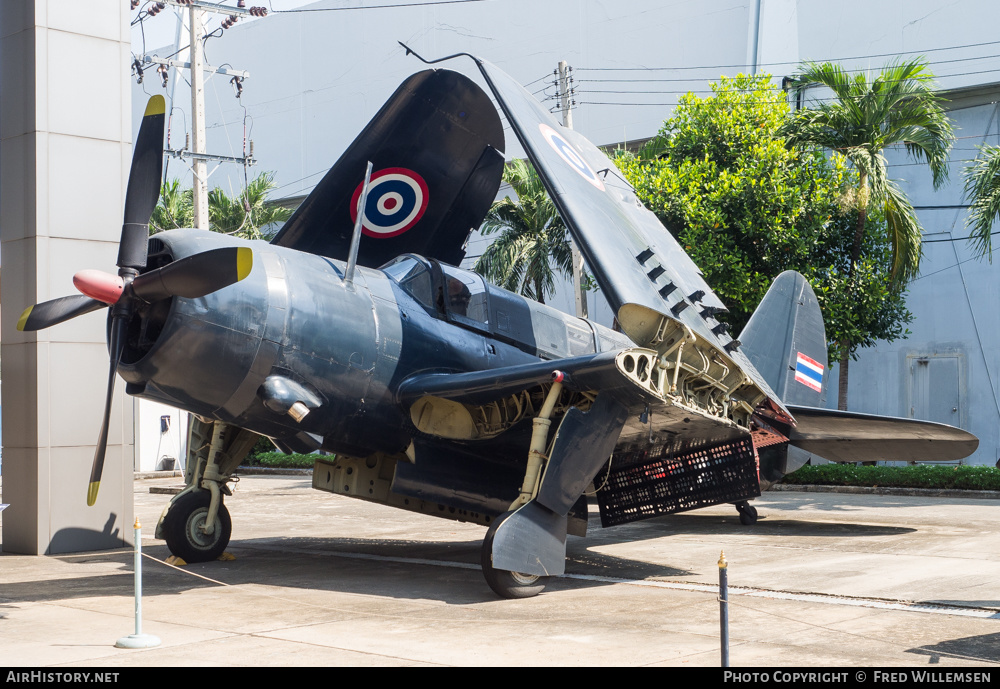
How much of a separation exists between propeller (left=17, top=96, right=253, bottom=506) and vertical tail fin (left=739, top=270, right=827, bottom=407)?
28.6 feet

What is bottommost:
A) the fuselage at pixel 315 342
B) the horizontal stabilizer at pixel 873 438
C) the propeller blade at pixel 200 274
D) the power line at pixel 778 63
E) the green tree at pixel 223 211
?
the horizontal stabilizer at pixel 873 438

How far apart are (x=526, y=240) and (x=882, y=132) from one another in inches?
377

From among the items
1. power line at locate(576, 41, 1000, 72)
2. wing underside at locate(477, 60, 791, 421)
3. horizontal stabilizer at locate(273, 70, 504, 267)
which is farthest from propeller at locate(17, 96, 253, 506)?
power line at locate(576, 41, 1000, 72)

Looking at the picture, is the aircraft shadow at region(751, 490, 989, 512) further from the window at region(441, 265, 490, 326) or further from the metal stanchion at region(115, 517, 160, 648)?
the metal stanchion at region(115, 517, 160, 648)

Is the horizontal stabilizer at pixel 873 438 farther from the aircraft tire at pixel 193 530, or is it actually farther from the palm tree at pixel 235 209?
the palm tree at pixel 235 209

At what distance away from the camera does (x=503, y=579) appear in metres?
8.38

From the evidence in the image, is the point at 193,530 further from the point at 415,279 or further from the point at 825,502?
the point at 825,502

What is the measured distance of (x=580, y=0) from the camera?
35.7 meters

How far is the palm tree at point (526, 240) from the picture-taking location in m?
26.0

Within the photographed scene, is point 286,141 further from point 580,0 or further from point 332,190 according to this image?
point 332,190

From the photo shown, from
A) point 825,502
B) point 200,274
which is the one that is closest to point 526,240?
point 825,502

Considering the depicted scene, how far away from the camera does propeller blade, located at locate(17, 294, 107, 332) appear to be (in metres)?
8.47

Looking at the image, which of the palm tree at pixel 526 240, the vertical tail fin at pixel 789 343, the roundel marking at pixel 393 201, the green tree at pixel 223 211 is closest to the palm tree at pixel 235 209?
the green tree at pixel 223 211

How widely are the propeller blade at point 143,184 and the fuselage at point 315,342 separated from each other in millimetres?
210
